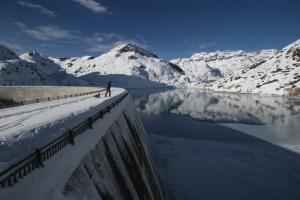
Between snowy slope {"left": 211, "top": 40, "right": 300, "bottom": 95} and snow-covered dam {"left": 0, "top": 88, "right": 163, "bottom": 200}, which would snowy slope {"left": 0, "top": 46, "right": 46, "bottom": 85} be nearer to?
snow-covered dam {"left": 0, "top": 88, "right": 163, "bottom": 200}

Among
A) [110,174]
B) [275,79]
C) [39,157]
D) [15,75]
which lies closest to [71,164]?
[39,157]

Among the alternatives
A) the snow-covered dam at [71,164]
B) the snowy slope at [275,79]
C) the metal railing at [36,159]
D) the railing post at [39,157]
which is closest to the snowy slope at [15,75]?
the snow-covered dam at [71,164]

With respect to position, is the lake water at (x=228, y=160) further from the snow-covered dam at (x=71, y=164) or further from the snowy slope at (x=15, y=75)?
the snowy slope at (x=15, y=75)

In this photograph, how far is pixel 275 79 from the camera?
149m

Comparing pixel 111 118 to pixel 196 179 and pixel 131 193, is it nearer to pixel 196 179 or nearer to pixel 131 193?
pixel 131 193

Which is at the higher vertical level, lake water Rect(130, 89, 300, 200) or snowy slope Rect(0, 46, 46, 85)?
snowy slope Rect(0, 46, 46, 85)

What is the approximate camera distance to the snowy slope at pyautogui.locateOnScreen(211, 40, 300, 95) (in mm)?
133038

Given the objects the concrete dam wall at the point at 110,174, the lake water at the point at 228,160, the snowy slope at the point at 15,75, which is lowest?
the lake water at the point at 228,160

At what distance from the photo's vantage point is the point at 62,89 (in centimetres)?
6075

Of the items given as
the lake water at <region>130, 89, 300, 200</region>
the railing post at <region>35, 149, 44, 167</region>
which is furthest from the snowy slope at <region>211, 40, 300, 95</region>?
the railing post at <region>35, 149, 44, 167</region>

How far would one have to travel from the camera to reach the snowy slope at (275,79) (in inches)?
5238

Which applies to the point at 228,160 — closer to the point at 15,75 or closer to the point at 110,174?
the point at 110,174

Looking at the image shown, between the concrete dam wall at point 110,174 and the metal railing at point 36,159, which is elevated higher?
the metal railing at point 36,159

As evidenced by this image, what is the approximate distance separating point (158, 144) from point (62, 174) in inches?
1014
